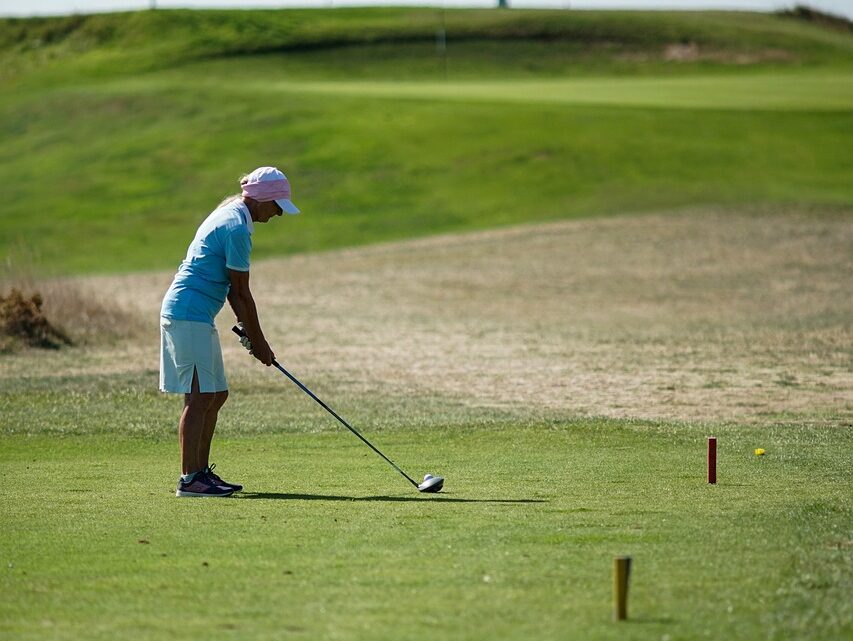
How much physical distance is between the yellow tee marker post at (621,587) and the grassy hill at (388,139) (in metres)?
24.8

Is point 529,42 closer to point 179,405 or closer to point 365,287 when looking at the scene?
point 365,287

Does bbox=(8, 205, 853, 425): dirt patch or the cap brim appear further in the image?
bbox=(8, 205, 853, 425): dirt patch

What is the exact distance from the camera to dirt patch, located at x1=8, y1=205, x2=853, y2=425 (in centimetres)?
1942

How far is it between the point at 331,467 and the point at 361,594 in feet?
16.6

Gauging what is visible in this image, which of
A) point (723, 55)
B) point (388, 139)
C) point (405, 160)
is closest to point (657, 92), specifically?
point (388, 139)

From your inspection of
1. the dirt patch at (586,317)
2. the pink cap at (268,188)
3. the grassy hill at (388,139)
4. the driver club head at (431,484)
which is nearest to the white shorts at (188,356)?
the pink cap at (268,188)

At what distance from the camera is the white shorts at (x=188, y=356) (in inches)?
413

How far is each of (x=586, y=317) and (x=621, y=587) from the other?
78.8 feet

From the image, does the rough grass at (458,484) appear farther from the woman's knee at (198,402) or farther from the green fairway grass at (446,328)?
the woman's knee at (198,402)

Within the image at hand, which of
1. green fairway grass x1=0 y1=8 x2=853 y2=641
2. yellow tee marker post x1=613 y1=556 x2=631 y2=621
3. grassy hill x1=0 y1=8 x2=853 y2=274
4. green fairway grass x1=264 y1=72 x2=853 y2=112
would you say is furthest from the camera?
green fairway grass x1=264 y1=72 x2=853 y2=112

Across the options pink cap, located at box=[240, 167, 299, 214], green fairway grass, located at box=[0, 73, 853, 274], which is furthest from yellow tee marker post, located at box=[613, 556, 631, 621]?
green fairway grass, located at box=[0, 73, 853, 274]

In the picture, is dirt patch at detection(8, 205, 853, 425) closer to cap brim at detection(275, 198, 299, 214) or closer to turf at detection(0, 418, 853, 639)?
turf at detection(0, 418, 853, 639)

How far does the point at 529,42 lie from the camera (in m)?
77.9

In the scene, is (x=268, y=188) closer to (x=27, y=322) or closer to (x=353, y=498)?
(x=353, y=498)
